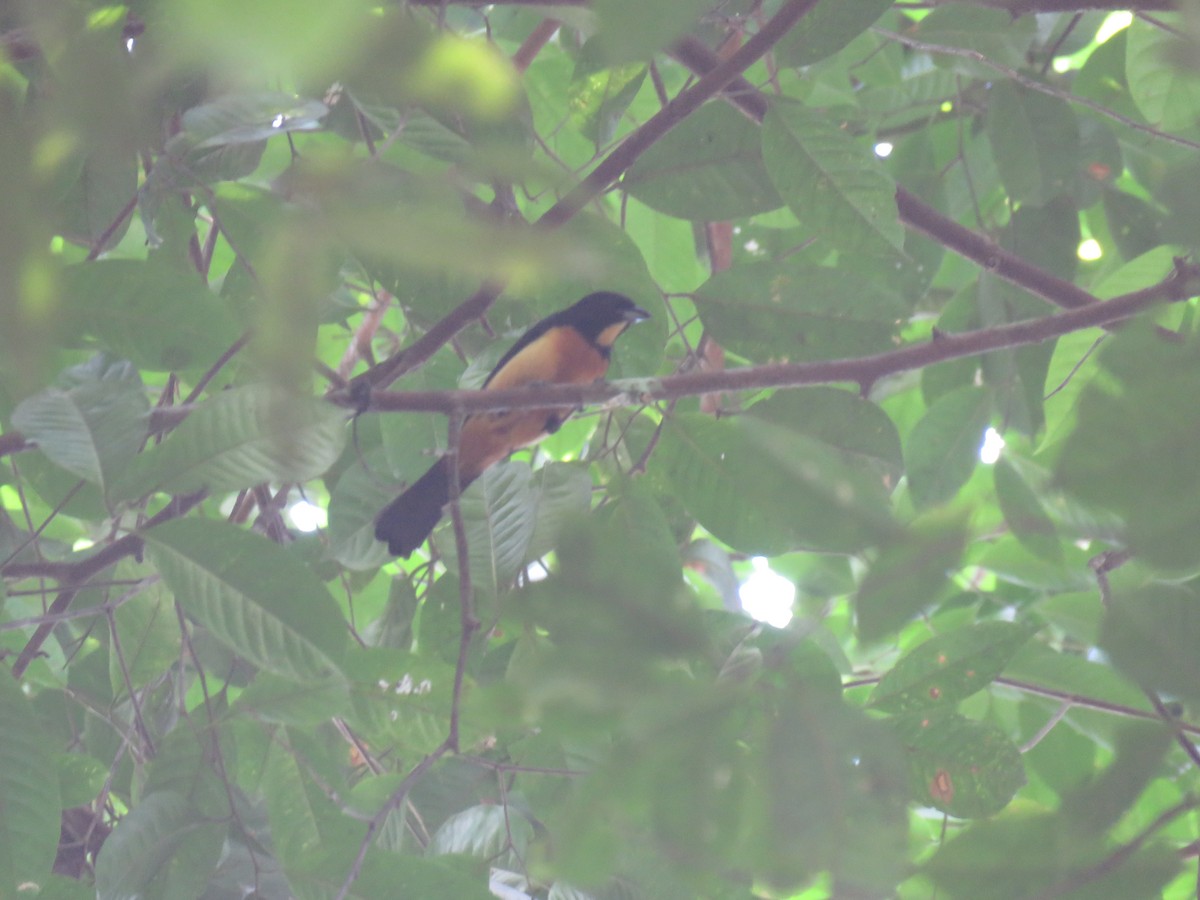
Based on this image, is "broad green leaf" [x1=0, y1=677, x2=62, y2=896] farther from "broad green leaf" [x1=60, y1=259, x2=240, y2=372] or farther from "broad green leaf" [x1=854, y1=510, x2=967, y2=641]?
"broad green leaf" [x1=854, y1=510, x2=967, y2=641]

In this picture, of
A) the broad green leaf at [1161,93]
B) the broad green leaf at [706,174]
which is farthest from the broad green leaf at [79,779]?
the broad green leaf at [1161,93]

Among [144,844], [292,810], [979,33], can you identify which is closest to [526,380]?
[979,33]

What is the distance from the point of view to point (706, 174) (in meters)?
2.93

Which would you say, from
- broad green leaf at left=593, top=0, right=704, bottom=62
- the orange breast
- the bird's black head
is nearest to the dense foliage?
broad green leaf at left=593, top=0, right=704, bottom=62

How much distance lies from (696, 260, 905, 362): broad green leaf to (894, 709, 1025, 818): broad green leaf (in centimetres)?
90

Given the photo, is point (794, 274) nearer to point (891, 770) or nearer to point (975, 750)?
point (975, 750)

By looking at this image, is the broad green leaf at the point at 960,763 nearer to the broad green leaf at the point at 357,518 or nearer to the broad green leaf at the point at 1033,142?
the broad green leaf at the point at 357,518

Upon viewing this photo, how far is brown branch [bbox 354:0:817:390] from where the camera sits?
7.57 ft

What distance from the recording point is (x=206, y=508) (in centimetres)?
455

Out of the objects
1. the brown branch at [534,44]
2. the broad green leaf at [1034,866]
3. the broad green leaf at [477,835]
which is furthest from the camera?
the brown branch at [534,44]

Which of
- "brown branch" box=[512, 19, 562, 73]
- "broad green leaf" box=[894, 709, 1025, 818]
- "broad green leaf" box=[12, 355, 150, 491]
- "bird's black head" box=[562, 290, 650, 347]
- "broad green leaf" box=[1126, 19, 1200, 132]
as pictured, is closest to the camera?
"broad green leaf" box=[12, 355, 150, 491]

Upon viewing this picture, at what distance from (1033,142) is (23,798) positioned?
3167mm

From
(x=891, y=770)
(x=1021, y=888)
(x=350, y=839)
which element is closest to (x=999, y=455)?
(x=350, y=839)

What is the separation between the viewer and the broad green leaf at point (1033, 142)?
3.51 meters
